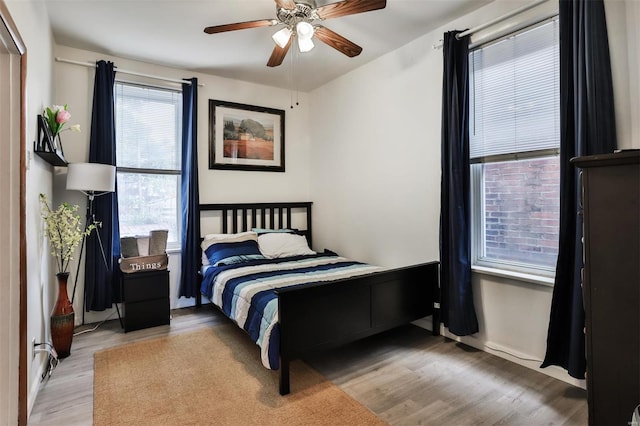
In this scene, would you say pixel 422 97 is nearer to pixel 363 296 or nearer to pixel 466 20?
pixel 466 20

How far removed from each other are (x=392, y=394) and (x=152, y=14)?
3.42 meters

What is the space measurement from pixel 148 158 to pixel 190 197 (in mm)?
630

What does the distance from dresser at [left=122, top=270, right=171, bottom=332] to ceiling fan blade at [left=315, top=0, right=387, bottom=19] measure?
9.03 ft

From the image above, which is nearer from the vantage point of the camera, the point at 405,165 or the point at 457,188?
the point at 457,188

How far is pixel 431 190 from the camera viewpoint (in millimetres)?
3174

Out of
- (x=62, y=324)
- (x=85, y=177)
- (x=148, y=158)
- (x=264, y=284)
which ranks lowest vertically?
(x=62, y=324)

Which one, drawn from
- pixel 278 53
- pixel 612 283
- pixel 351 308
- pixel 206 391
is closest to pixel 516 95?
pixel 612 283

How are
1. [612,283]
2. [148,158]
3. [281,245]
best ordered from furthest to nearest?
[281,245]
[148,158]
[612,283]

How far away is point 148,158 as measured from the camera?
3.88m

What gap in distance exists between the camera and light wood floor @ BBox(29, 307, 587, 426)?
197cm

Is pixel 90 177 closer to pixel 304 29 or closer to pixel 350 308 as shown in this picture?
pixel 304 29

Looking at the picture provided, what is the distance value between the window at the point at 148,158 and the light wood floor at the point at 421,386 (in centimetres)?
133

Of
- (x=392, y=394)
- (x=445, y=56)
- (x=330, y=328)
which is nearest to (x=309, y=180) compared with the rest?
(x=445, y=56)

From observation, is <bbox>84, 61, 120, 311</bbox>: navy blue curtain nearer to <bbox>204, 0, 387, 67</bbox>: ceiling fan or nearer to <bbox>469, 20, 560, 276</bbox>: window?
<bbox>204, 0, 387, 67</bbox>: ceiling fan
